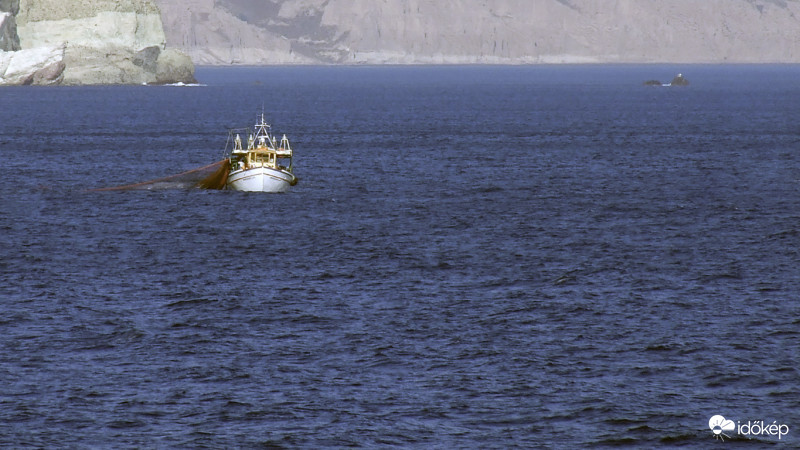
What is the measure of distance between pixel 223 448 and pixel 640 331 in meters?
17.5

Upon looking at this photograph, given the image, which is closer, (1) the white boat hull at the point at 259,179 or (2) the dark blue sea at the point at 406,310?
(2) the dark blue sea at the point at 406,310

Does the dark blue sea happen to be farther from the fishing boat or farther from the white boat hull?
the fishing boat

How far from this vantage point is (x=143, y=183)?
9019 centimetres

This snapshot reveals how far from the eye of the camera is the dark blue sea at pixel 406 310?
3569 cm

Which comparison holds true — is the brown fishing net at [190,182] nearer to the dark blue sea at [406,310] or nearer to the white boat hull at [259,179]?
the white boat hull at [259,179]

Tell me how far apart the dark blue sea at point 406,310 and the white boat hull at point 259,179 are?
46.0 inches

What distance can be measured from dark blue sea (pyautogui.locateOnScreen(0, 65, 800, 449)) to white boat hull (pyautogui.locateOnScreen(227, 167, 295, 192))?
1.17 metres

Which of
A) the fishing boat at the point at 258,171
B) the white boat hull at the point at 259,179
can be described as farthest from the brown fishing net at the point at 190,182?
the white boat hull at the point at 259,179

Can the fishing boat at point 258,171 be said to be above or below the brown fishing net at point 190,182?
above

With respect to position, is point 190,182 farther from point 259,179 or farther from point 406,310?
point 406,310

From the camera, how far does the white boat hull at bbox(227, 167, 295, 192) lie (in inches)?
3401

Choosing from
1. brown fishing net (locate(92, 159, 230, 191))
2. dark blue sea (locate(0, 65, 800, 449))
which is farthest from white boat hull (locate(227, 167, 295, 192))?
brown fishing net (locate(92, 159, 230, 191))

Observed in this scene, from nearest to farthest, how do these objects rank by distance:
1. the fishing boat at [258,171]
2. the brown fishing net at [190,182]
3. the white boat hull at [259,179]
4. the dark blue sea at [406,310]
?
the dark blue sea at [406,310], the white boat hull at [259,179], the fishing boat at [258,171], the brown fishing net at [190,182]

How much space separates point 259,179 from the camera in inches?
3403
